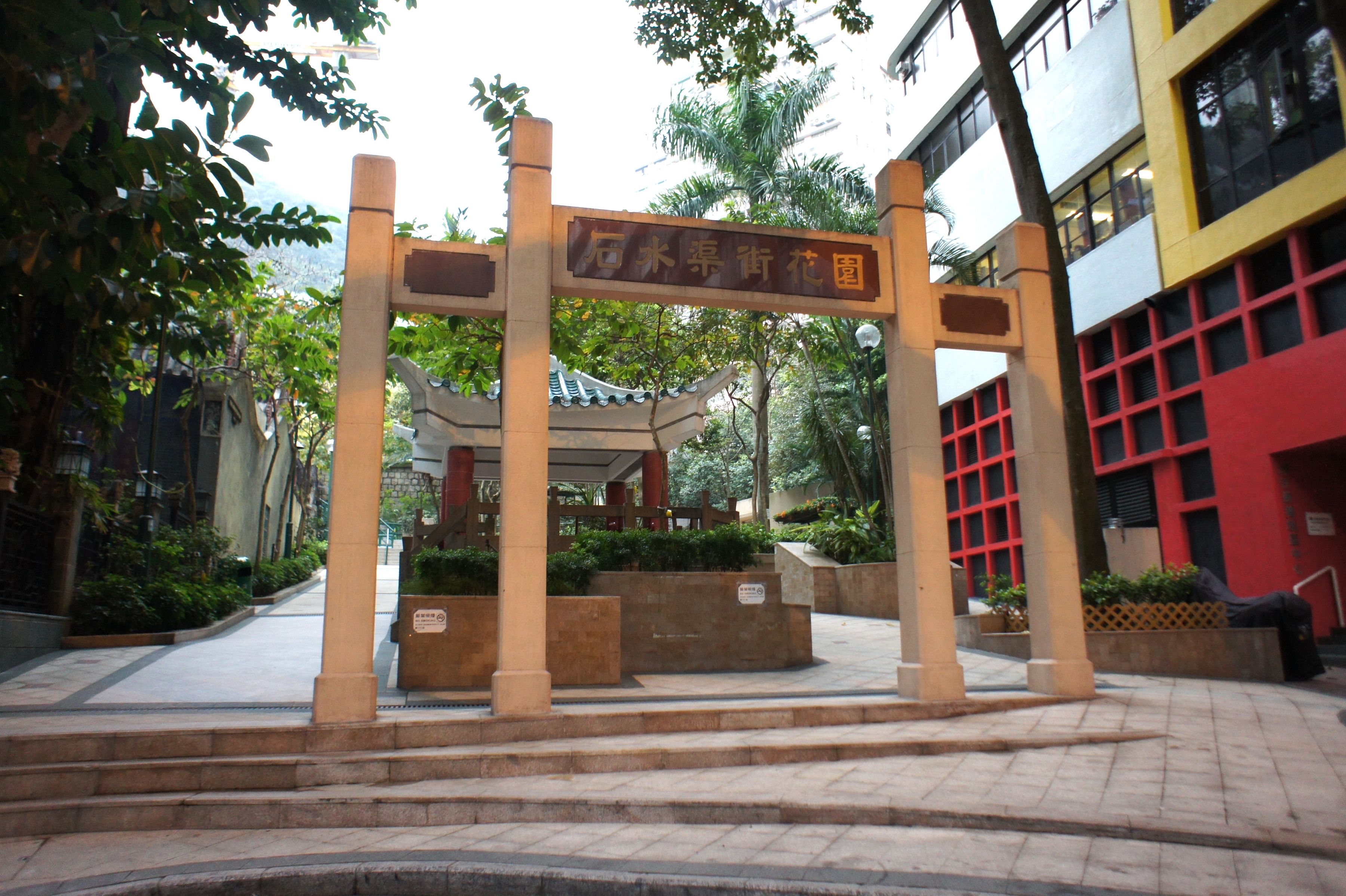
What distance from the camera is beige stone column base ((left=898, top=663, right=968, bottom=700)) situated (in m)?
7.58

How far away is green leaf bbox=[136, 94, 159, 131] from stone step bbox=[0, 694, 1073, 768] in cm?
391

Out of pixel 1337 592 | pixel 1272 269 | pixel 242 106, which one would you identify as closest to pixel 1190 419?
pixel 1272 269

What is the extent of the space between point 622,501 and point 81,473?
26.8ft

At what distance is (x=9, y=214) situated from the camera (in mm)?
6586

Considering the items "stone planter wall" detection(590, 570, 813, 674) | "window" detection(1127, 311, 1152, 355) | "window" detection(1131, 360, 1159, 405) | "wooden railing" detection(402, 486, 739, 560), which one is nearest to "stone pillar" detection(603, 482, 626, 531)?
"wooden railing" detection(402, 486, 739, 560)

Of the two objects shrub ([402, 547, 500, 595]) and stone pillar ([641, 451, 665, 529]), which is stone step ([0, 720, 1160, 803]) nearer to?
shrub ([402, 547, 500, 595])

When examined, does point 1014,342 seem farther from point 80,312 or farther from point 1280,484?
point 80,312

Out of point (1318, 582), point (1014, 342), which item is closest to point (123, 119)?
point (1014, 342)

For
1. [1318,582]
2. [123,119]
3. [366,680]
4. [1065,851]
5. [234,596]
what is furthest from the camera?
[234,596]

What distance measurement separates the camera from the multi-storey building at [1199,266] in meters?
12.7

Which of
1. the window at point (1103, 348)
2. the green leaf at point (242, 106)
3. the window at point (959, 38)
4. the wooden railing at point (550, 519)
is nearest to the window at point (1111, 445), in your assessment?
the window at point (1103, 348)

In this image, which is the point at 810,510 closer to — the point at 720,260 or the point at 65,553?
the point at 720,260

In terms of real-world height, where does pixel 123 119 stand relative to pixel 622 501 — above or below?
above

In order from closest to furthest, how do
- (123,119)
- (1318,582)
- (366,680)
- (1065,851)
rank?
(1065,851) → (366,680) → (123,119) → (1318,582)
